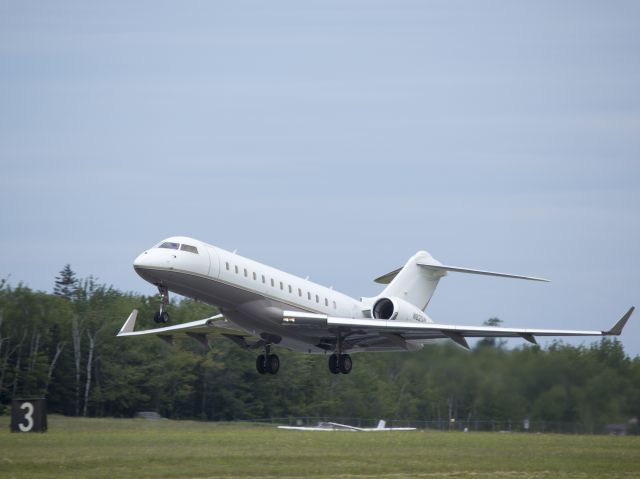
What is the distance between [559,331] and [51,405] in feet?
90.0

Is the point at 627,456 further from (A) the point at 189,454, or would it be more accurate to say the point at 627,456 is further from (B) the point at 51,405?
(B) the point at 51,405

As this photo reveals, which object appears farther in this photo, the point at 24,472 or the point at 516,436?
the point at 516,436

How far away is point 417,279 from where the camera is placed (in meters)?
37.1

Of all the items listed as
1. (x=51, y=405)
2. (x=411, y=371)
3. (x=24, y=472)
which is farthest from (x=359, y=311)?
(x=51, y=405)

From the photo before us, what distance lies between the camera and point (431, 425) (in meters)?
43.5

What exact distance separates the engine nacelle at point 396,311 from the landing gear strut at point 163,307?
25.8 ft

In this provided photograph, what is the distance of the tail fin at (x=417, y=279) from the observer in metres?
36.6

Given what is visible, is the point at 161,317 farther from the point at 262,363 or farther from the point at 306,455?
the point at 262,363

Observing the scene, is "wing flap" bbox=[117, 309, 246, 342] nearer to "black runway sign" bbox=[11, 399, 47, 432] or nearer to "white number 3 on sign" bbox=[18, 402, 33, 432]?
"black runway sign" bbox=[11, 399, 47, 432]

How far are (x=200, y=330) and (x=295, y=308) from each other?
533 cm

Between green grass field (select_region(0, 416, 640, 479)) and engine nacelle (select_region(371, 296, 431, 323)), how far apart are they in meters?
3.72

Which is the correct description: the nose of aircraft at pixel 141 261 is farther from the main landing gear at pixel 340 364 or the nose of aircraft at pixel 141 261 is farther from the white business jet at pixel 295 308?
the main landing gear at pixel 340 364

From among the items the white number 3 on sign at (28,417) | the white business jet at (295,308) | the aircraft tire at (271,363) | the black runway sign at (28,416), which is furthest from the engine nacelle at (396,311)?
the white number 3 on sign at (28,417)

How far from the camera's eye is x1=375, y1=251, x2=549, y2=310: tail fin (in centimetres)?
3656
